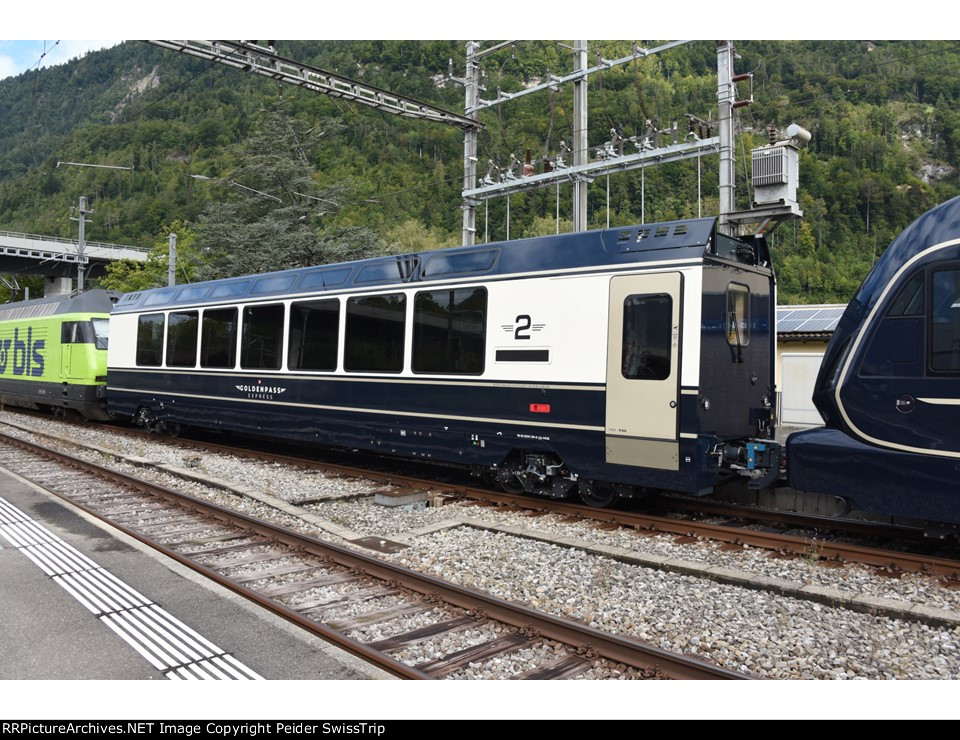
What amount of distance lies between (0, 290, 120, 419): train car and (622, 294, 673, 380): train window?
16.1 metres

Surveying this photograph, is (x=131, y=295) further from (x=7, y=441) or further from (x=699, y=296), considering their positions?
(x=699, y=296)

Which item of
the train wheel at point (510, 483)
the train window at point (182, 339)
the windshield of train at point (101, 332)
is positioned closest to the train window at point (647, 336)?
the train wheel at point (510, 483)

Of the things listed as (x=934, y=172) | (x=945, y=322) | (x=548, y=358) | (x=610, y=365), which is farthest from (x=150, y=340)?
(x=934, y=172)

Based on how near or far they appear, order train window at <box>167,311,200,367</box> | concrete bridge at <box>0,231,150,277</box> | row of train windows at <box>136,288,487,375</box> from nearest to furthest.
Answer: row of train windows at <box>136,288,487,375</box>, train window at <box>167,311,200,367</box>, concrete bridge at <box>0,231,150,277</box>

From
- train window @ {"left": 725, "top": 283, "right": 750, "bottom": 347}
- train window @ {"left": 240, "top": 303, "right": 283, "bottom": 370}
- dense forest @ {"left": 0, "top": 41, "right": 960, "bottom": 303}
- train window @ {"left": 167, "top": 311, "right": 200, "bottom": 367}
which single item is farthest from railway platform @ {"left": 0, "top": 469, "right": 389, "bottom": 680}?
dense forest @ {"left": 0, "top": 41, "right": 960, "bottom": 303}

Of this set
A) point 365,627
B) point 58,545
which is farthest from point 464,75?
point 365,627

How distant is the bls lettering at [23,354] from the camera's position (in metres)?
21.7

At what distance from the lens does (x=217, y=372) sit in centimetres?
1453

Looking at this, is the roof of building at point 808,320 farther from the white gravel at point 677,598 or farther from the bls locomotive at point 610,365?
the white gravel at point 677,598

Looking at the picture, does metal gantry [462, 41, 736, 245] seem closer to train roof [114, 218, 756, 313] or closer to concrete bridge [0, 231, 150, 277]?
train roof [114, 218, 756, 313]

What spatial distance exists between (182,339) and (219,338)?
1.66 m

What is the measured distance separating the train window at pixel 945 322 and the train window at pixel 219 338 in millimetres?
11467

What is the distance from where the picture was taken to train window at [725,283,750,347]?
8.38m

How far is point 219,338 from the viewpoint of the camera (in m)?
14.5
